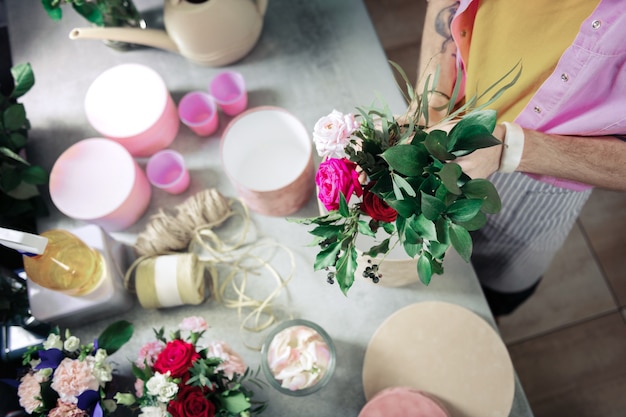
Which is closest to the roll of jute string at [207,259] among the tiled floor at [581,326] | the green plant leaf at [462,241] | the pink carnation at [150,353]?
the pink carnation at [150,353]

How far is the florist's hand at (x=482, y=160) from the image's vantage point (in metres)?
0.72

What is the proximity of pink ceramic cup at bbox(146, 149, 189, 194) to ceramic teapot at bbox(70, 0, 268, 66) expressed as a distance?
0.20 meters

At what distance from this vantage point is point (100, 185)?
892 mm

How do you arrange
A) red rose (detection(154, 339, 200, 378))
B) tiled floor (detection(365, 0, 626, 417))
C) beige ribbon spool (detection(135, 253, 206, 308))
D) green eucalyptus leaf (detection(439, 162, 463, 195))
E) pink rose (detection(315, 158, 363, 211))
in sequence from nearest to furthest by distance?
green eucalyptus leaf (detection(439, 162, 463, 195))
pink rose (detection(315, 158, 363, 211))
red rose (detection(154, 339, 200, 378))
beige ribbon spool (detection(135, 253, 206, 308))
tiled floor (detection(365, 0, 626, 417))

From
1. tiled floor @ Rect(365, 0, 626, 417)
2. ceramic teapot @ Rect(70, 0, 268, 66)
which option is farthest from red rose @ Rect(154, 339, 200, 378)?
tiled floor @ Rect(365, 0, 626, 417)

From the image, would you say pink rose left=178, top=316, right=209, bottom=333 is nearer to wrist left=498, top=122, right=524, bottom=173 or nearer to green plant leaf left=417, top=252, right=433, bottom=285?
green plant leaf left=417, top=252, right=433, bottom=285

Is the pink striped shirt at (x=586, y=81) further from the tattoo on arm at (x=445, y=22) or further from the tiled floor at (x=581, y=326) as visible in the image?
the tiled floor at (x=581, y=326)

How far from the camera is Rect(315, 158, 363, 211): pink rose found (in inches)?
22.7

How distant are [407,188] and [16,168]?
0.72 meters

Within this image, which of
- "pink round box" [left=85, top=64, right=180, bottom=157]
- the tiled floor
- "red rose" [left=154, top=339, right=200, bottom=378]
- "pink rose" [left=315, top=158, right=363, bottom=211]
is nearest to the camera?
"pink rose" [left=315, top=158, right=363, bottom=211]

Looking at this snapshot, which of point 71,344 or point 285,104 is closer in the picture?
point 71,344

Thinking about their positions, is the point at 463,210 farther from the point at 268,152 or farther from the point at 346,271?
the point at 268,152

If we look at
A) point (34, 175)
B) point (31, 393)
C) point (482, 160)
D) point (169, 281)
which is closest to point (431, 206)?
point (482, 160)

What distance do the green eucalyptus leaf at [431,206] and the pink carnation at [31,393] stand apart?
559 millimetres
